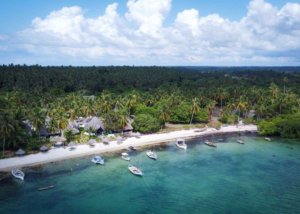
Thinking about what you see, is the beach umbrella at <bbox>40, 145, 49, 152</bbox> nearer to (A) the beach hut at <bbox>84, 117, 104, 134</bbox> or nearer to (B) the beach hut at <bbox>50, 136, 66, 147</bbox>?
(B) the beach hut at <bbox>50, 136, 66, 147</bbox>

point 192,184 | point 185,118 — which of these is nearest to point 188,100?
point 185,118

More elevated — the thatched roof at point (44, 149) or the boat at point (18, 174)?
the thatched roof at point (44, 149)

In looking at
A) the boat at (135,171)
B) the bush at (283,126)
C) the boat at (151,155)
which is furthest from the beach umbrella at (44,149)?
the bush at (283,126)

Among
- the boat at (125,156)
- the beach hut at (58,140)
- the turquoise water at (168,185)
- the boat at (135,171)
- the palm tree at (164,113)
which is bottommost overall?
the turquoise water at (168,185)

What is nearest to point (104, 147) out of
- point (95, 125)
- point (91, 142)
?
point (91, 142)

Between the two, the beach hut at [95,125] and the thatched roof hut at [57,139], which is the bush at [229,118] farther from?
the thatched roof hut at [57,139]

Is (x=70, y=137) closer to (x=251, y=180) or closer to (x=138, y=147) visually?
(x=138, y=147)

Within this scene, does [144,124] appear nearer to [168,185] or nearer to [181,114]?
[181,114]
